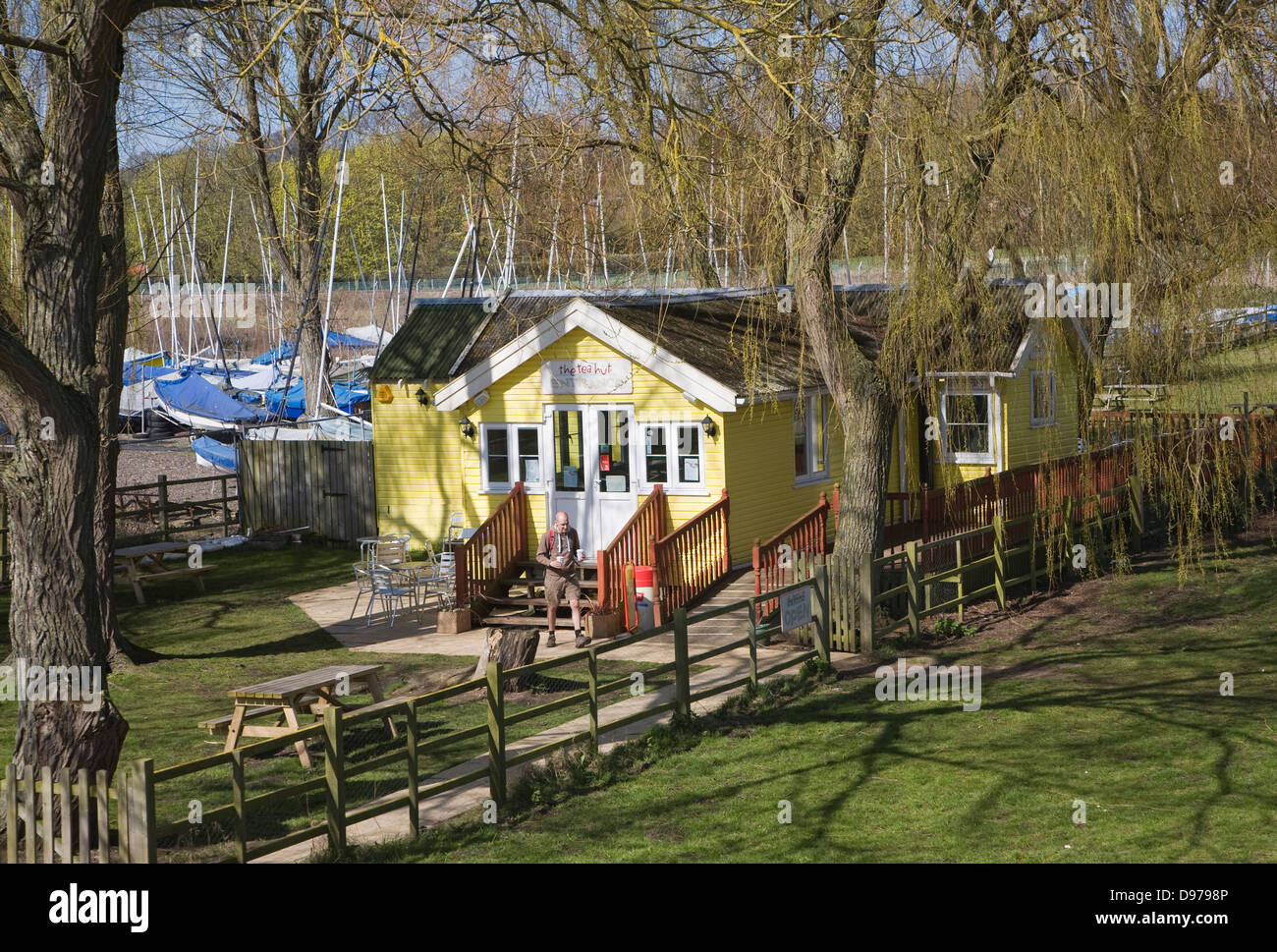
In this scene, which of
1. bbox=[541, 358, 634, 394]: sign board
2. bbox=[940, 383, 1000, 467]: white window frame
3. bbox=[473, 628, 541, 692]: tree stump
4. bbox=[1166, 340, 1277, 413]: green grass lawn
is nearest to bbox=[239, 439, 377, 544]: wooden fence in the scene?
bbox=[541, 358, 634, 394]: sign board

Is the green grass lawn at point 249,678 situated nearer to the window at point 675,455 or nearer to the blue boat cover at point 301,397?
the window at point 675,455

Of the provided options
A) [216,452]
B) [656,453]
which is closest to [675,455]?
[656,453]

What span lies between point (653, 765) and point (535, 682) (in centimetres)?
303

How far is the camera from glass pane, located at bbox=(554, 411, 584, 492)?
20406 mm

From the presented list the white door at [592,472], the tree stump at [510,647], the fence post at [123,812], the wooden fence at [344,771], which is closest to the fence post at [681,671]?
the wooden fence at [344,771]

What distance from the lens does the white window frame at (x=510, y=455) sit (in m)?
20.7

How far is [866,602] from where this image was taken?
16.3m

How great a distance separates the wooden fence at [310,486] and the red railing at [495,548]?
18.3ft

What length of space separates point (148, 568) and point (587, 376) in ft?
25.6

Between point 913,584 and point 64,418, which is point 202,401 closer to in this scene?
point 913,584

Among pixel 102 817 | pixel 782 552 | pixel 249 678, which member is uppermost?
pixel 782 552

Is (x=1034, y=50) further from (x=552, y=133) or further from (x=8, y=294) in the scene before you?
(x=8, y=294)

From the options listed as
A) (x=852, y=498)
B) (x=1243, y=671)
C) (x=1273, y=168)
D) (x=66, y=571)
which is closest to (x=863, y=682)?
(x=852, y=498)

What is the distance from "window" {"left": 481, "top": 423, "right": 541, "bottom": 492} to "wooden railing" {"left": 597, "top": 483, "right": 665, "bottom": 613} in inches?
93.1
